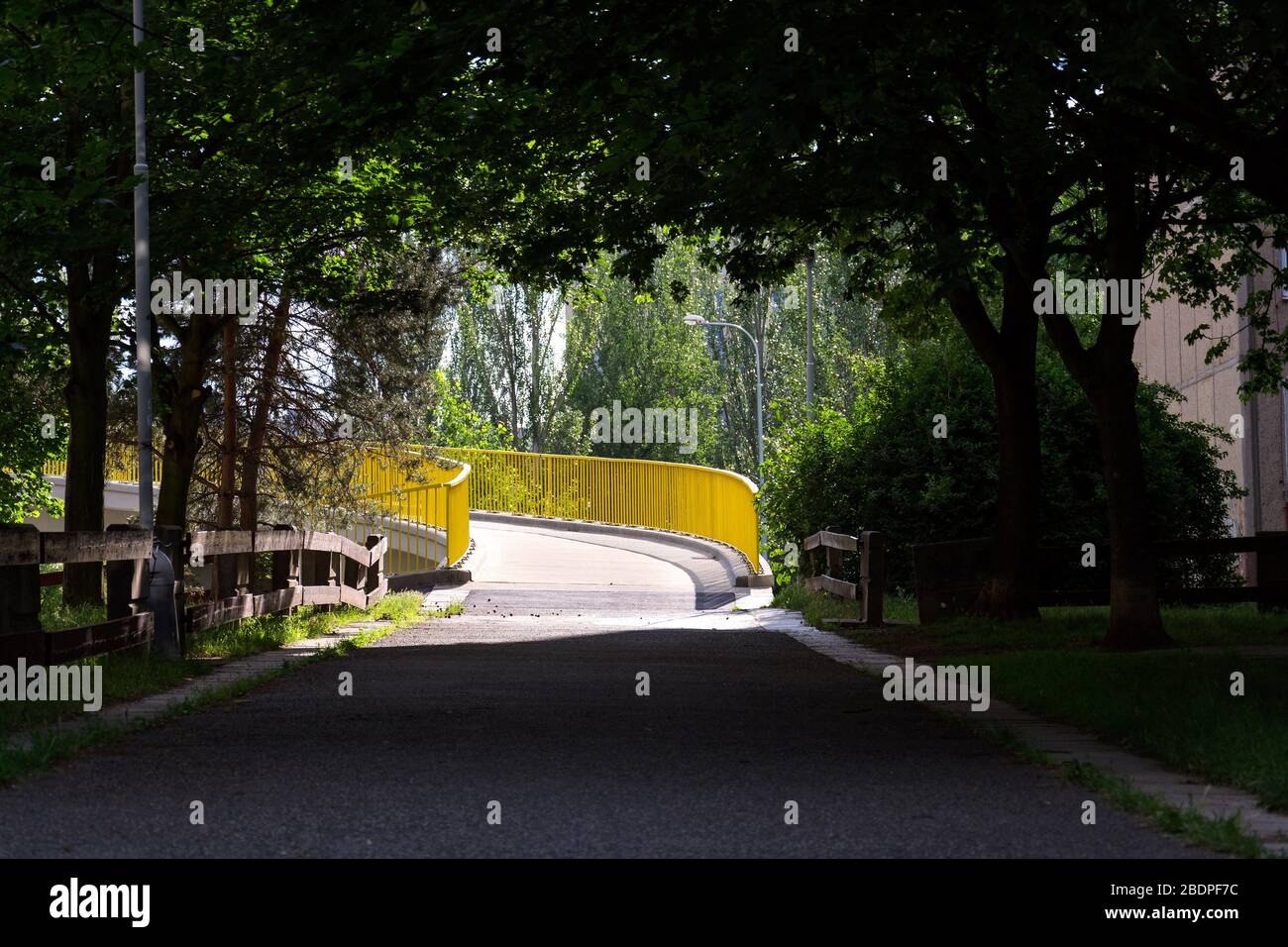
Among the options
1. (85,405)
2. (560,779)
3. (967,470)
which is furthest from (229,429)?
(560,779)

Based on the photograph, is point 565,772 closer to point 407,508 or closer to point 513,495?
point 407,508

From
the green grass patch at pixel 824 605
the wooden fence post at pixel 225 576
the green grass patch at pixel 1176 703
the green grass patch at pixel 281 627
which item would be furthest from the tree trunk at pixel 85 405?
the green grass patch at pixel 1176 703

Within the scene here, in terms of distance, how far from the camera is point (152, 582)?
38.6ft

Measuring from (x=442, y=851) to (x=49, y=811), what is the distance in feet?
5.41

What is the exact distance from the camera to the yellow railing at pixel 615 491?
3122cm

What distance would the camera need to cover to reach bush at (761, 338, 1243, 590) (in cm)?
2173

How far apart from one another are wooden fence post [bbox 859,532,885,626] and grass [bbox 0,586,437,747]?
16.1 feet

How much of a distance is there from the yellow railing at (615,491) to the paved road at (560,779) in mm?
18938

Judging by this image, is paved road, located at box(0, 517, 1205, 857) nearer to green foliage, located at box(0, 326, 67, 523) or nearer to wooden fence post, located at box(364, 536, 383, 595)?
green foliage, located at box(0, 326, 67, 523)

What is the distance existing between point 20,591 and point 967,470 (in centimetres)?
1489

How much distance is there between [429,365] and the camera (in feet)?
85.5

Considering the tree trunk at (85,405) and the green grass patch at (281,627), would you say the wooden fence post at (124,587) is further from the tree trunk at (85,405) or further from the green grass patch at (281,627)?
the tree trunk at (85,405)
